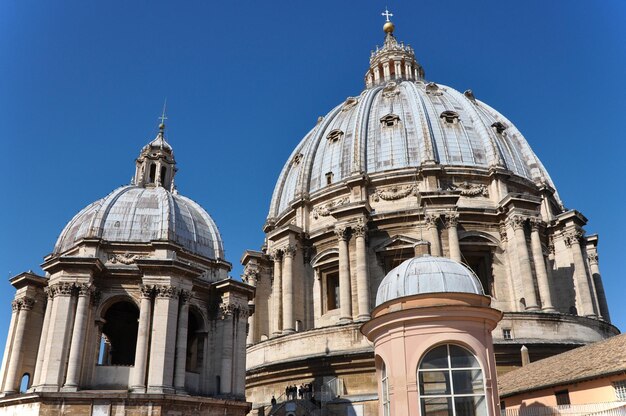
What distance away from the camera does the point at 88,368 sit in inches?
1053

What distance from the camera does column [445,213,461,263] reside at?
3756cm

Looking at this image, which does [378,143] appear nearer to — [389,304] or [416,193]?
[416,193]

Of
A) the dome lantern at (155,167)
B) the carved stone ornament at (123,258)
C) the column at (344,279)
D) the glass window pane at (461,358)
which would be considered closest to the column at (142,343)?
the carved stone ornament at (123,258)

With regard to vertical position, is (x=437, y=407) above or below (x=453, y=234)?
below

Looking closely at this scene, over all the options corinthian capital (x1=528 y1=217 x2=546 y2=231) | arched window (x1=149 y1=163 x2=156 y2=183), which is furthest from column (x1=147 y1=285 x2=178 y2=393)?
corinthian capital (x1=528 y1=217 x2=546 y2=231)

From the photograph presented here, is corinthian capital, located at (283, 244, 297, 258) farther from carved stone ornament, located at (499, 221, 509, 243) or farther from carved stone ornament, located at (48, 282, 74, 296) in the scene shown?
carved stone ornament, located at (48, 282, 74, 296)

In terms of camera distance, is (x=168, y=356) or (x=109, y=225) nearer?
(x=168, y=356)

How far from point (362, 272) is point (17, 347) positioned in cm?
2032

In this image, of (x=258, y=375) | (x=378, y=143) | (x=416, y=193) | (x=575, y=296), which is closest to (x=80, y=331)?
(x=258, y=375)

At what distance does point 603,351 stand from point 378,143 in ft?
95.6

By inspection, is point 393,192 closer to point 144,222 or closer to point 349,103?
point 349,103

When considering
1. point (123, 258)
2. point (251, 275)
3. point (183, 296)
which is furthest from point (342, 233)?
point (123, 258)

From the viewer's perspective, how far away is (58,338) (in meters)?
26.3

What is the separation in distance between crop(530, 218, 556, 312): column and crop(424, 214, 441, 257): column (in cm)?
651
